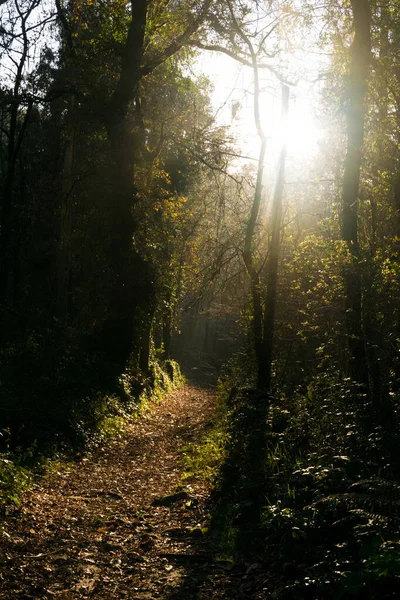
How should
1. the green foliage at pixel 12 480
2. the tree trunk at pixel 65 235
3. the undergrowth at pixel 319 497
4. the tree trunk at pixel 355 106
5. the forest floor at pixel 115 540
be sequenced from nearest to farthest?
the undergrowth at pixel 319 497 → the forest floor at pixel 115 540 → the green foliage at pixel 12 480 → the tree trunk at pixel 355 106 → the tree trunk at pixel 65 235

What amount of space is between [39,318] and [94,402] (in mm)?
12790

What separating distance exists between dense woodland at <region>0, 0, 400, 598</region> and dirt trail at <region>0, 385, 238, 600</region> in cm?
56

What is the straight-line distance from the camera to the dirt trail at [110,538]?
5.20 metres

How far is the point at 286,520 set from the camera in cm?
591

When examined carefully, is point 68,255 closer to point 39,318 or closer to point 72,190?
point 72,190

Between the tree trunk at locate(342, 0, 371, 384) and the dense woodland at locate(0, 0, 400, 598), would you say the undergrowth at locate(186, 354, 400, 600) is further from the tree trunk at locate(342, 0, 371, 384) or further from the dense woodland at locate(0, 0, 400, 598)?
the tree trunk at locate(342, 0, 371, 384)

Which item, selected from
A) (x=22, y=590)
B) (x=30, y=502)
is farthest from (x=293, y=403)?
(x=22, y=590)

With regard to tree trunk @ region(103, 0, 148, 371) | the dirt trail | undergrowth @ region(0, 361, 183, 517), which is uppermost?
tree trunk @ region(103, 0, 148, 371)

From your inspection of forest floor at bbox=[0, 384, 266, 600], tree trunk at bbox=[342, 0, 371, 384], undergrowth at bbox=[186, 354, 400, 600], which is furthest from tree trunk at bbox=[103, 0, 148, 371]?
undergrowth at bbox=[186, 354, 400, 600]

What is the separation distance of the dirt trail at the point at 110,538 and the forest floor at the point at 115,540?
1cm

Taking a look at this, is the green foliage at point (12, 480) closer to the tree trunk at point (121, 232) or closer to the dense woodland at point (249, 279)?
the dense woodland at point (249, 279)

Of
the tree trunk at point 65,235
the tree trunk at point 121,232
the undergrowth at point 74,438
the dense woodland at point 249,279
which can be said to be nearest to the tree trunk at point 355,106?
the dense woodland at point 249,279

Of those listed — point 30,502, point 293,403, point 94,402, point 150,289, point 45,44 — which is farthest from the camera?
point 45,44

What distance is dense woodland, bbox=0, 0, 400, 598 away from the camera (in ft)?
20.4
